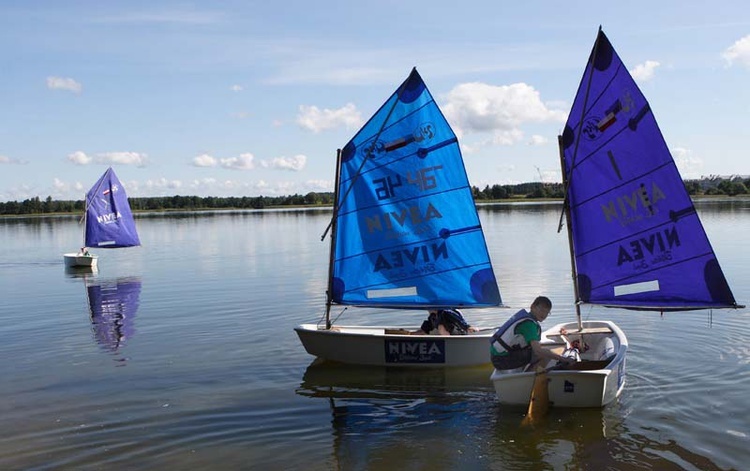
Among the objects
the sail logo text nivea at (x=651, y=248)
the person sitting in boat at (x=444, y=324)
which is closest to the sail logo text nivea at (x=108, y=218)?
the person sitting in boat at (x=444, y=324)

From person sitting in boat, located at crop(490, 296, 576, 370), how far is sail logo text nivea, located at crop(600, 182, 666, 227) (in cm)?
271

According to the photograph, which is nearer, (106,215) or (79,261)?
(79,261)

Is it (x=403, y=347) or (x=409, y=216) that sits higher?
(x=409, y=216)

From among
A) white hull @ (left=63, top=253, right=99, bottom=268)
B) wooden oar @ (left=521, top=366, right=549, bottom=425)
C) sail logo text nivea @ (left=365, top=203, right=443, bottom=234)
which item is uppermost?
sail logo text nivea @ (left=365, top=203, right=443, bottom=234)

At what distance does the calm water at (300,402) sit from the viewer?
1098 cm

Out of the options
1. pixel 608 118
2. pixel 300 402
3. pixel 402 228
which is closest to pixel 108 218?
pixel 402 228

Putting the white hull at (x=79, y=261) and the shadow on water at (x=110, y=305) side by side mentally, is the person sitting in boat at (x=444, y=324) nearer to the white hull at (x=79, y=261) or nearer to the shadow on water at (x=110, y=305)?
the shadow on water at (x=110, y=305)

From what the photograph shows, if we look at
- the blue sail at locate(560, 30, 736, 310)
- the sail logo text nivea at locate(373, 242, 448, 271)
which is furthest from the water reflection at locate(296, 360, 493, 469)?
the blue sail at locate(560, 30, 736, 310)

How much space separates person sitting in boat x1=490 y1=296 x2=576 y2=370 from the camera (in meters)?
12.3

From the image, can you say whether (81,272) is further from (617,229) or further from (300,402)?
(617,229)

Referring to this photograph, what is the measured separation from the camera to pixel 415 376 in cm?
1548

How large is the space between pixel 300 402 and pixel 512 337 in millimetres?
4432

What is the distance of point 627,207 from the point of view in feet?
44.9

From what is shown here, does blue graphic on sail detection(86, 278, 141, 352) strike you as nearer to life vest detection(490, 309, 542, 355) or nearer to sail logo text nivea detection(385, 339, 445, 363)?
sail logo text nivea detection(385, 339, 445, 363)
